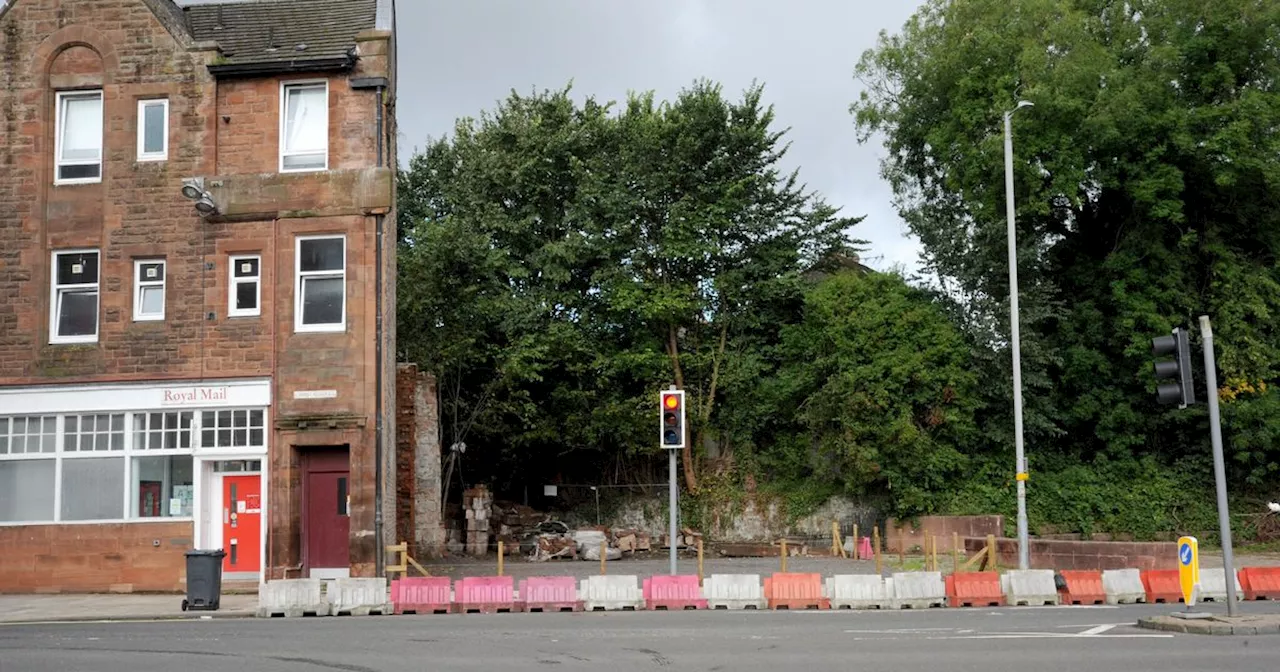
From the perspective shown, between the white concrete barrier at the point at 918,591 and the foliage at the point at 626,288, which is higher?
the foliage at the point at 626,288

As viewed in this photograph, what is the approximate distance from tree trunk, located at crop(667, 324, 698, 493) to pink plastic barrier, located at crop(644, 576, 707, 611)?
18.8 metres

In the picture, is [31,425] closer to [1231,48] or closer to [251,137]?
[251,137]

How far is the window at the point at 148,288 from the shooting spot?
25328 millimetres

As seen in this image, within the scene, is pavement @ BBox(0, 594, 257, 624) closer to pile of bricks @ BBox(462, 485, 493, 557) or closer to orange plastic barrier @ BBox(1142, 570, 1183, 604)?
pile of bricks @ BBox(462, 485, 493, 557)

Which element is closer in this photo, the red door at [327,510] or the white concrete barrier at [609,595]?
the white concrete barrier at [609,595]

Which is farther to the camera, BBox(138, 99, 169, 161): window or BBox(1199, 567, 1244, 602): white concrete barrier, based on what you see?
BBox(138, 99, 169, 161): window

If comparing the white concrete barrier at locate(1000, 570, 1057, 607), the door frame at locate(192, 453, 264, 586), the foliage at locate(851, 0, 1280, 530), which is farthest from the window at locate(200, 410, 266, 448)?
the foliage at locate(851, 0, 1280, 530)

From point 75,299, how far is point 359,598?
9.87 meters

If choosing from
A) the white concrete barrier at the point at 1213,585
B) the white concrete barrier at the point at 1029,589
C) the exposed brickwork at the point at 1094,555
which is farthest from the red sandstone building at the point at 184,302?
the white concrete barrier at the point at 1213,585

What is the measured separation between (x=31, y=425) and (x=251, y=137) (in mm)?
7357

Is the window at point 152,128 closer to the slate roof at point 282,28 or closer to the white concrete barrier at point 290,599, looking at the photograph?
the slate roof at point 282,28

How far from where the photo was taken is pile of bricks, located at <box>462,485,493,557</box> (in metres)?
36.0

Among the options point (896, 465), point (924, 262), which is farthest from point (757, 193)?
point (896, 465)

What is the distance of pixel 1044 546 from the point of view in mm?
28234
